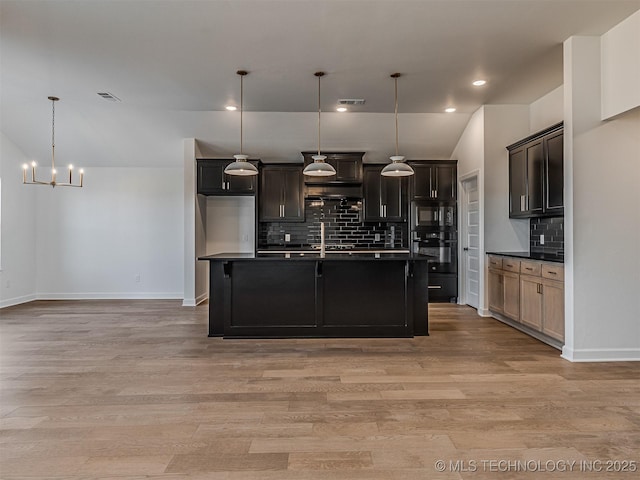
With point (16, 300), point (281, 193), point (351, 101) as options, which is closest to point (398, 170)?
point (351, 101)

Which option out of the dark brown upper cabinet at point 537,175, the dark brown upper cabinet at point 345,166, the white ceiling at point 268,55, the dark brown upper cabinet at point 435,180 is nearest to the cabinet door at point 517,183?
the dark brown upper cabinet at point 537,175

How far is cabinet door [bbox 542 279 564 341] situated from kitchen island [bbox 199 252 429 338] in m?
1.28

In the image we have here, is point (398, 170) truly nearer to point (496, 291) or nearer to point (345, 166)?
point (496, 291)

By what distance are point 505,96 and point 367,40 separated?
2640mm

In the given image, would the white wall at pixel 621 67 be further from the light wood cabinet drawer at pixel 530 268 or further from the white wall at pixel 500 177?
the white wall at pixel 500 177

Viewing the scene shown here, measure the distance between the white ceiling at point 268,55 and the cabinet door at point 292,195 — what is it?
1087 millimetres

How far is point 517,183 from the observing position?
5.31m

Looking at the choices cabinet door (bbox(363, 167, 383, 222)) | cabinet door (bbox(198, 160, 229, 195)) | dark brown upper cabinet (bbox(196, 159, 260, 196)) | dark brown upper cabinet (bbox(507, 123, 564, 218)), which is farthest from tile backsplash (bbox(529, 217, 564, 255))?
cabinet door (bbox(198, 160, 229, 195))

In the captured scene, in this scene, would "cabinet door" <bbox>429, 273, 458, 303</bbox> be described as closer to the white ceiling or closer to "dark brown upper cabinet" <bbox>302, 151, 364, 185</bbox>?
"dark brown upper cabinet" <bbox>302, 151, 364, 185</bbox>

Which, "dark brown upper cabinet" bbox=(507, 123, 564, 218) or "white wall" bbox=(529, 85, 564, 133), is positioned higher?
"white wall" bbox=(529, 85, 564, 133)

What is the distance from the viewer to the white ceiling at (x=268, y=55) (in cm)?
314

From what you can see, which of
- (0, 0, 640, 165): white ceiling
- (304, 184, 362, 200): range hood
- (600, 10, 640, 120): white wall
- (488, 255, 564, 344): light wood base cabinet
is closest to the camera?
(0, 0, 640, 165): white ceiling

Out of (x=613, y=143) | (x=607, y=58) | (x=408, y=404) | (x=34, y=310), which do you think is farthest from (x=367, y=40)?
(x=34, y=310)

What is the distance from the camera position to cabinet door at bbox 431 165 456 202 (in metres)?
6.79
